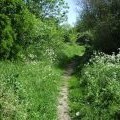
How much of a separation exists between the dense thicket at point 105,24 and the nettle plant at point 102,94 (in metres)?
9.20

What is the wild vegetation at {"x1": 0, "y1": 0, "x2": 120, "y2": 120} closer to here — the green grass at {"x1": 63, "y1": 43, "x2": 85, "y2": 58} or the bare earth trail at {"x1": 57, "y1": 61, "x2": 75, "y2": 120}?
the bare earth trail at {"x1": 57, "y1": 61, "x2": 75, "y2": 120}

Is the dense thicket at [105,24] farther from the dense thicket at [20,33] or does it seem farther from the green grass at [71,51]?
the green grass at [71,51]

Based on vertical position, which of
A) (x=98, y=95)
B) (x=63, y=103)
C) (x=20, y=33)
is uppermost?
(x=20, y=33)

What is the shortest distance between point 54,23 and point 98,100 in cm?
1997

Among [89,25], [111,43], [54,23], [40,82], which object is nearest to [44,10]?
[54,23]

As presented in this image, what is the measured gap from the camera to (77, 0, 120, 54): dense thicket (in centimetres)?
3020

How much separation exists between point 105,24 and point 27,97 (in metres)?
17.5

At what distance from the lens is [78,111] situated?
14.9 m

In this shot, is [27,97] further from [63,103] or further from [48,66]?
[48,66]

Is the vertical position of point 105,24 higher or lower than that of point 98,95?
higher

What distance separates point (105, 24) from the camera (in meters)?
30.5

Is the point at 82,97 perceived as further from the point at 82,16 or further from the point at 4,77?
the point at 82,16

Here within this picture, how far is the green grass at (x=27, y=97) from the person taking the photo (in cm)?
1188

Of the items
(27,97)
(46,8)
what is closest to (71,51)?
(46,8)
